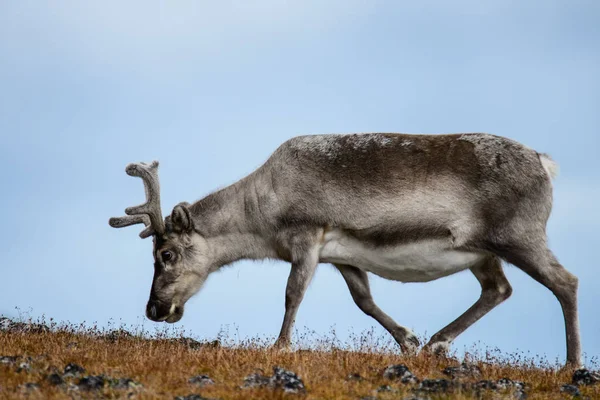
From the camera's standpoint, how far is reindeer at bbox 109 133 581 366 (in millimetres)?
13305

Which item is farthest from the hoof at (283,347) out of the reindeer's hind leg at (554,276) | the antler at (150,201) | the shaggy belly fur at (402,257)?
the reindeer's hind leg at (554,276)

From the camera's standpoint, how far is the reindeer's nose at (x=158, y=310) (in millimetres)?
14992

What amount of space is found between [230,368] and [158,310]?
4.45m

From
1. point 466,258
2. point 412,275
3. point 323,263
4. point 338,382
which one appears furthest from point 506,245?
point 338,382

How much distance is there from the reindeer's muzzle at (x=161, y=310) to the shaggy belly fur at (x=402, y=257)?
3.03 metres

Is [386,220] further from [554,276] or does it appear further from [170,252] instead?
[170,252]

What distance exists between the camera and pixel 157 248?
48.8ft

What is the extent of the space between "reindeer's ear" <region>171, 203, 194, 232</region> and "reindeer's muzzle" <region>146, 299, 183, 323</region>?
1427mm

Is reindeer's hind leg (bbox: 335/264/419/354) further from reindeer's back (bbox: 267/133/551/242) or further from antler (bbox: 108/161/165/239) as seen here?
antler (bbox: 108/161/165/239)

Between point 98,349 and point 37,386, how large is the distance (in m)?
3.93

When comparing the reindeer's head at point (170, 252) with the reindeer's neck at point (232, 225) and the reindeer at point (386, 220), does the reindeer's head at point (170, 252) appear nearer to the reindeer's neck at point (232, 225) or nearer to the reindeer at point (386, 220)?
the reindeer at point (386, 220)

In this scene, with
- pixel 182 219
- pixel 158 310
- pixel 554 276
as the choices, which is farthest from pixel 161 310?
pixel 554 276

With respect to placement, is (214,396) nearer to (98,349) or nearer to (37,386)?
(37,386)

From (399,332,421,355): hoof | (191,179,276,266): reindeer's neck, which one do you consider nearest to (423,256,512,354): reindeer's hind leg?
(399,332,421,355): hoof
